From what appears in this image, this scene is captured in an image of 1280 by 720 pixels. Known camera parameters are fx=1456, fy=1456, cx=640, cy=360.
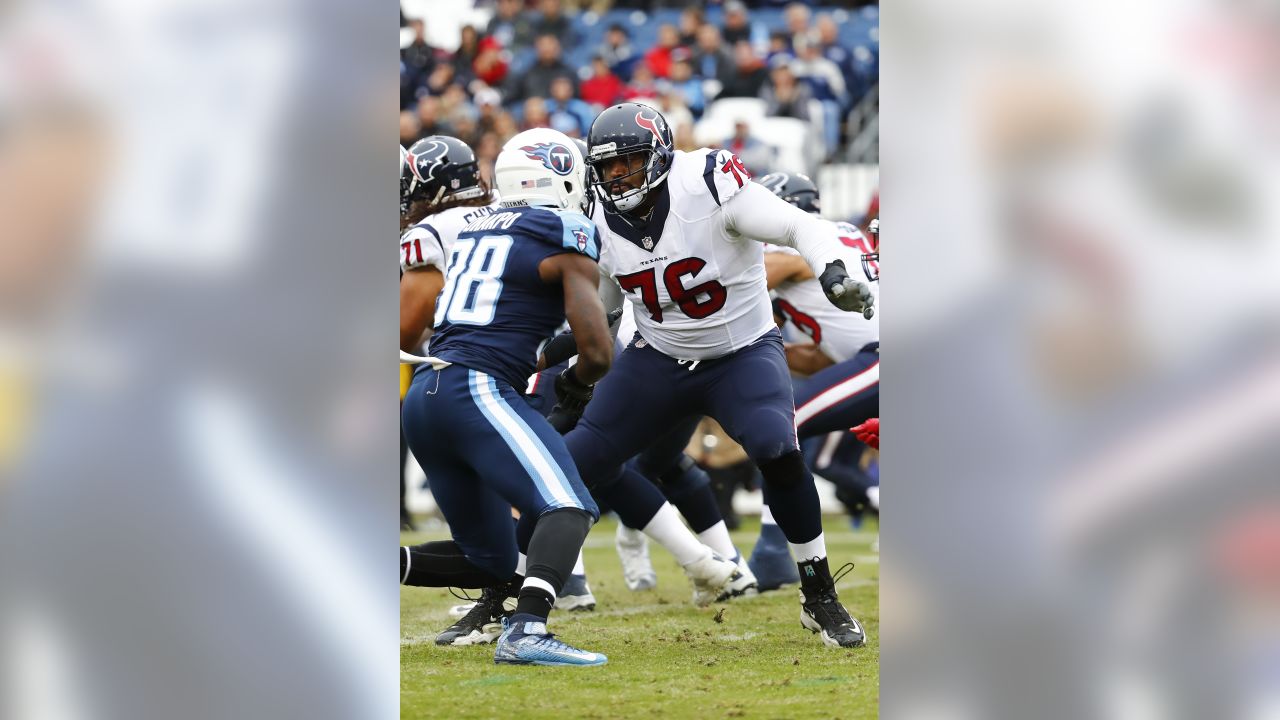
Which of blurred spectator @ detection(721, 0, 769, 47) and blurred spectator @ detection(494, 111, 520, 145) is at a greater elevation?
blurred spectator @ detection(721, 0, 769, 47)

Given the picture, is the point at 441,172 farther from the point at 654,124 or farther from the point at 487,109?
the point at 487,109

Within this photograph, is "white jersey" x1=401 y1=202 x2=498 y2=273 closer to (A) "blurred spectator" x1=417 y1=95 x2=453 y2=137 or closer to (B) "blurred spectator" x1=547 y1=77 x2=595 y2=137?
(A) "blurred spectator" x1=417 y1=95 x2=453 y2=137

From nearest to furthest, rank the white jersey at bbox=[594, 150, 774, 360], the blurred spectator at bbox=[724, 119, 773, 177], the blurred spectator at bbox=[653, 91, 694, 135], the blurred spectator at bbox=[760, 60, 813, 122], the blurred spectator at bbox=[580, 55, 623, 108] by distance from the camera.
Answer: the white jersey at bbox=[594, 150, 774, 360]
the blurred spectator at bbox=[724, 119, 773, 177]
the blurred spectator at bbox=[653, 91, 694, 135]
the blurred spectator at bbox=[760, 60, 813, 122]
the blurred spectator at bbox=[580, 55, 623, 108]

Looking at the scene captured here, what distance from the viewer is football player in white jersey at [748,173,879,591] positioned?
6391 millimetres

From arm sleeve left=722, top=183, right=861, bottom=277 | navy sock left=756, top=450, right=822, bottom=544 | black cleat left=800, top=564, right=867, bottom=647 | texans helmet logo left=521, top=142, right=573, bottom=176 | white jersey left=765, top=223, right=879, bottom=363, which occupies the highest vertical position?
texans helmet logo left=521, top=142, right=573, bottom=176

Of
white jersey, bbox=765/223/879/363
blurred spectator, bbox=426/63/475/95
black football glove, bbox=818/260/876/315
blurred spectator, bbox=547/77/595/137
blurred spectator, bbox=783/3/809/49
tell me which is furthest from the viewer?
blurred spectator, bbox=783/3/809/49

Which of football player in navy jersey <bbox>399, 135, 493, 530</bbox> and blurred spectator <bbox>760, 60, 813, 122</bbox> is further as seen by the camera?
blurred spectator <bbox>760, 60, 813, 122</bbox>

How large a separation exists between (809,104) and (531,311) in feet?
25.2

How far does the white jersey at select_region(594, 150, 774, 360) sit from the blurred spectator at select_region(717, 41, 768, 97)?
24.4 feet

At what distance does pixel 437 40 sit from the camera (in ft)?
43.6
